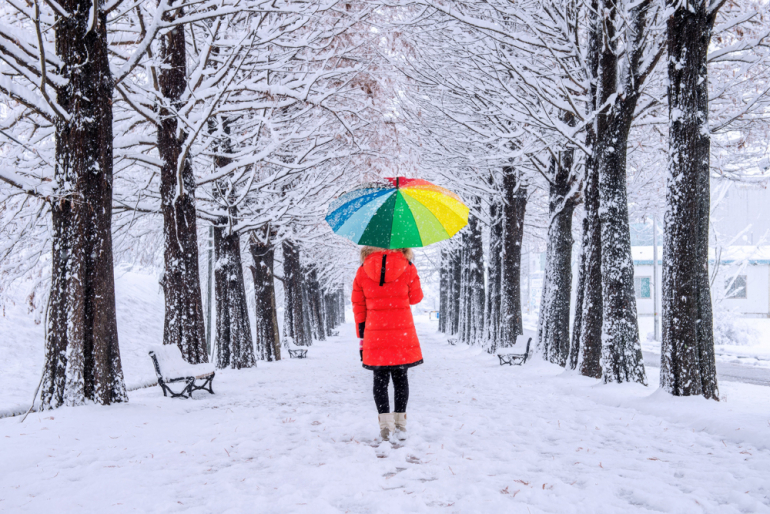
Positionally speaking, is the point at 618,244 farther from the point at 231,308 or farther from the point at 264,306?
the point at 264,306

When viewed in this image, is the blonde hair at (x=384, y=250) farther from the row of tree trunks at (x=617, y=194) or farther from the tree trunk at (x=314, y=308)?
the tree trunk at (x=314, y=308)

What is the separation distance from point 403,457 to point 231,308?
9.55 meters

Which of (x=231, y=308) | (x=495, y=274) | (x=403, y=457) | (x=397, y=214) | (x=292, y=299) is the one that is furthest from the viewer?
(x=292, y=299)

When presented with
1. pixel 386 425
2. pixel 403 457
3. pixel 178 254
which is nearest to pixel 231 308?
pixel 178 254

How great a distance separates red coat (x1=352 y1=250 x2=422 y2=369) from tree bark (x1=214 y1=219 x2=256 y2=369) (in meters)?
8.74

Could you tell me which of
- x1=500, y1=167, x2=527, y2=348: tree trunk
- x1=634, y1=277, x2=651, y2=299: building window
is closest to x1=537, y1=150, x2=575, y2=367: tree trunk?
x1=500, y1=167, x2=527, y2=348: tree trunk

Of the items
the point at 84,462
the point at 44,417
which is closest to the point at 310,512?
the point at 84,462

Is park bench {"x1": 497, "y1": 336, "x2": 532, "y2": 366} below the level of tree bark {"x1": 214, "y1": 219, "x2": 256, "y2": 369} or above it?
below

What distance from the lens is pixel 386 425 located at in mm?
4770

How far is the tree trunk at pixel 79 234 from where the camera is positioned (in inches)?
232

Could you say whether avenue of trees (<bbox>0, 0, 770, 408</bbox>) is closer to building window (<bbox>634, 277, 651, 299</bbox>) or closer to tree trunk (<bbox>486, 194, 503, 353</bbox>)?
tree trunk (<bbox>486, 194, 503, 353</bbox>)

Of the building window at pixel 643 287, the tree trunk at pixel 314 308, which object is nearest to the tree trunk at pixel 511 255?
the tree trunk at pixel 314 308

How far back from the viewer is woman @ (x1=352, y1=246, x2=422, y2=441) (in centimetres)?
462

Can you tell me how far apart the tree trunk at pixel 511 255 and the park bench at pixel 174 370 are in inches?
333
